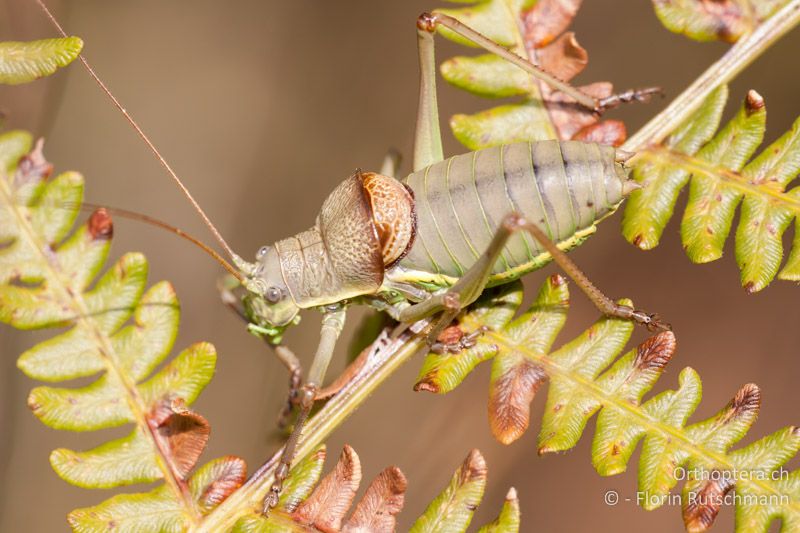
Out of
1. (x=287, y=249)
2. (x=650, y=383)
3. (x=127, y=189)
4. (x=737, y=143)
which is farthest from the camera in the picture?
(x=127, y=189)

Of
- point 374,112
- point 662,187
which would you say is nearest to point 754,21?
point 662,187

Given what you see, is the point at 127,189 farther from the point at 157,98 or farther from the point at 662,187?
the point at 662,187

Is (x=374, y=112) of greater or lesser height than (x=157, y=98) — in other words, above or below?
below

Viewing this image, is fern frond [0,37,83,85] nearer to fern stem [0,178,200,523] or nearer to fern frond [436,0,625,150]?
fern stem [0,178,200,523]

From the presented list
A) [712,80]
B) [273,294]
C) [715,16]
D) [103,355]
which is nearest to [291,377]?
[273,294]

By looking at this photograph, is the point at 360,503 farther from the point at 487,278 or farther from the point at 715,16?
the point at 715,16

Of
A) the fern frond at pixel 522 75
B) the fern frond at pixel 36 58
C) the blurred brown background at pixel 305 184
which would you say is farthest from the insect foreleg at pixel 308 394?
the fern frond at pixel 36 58

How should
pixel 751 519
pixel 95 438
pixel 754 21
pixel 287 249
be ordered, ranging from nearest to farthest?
pixel 751 519 < pixel 754 21 < pixel 287 249 < pixel 95 438
